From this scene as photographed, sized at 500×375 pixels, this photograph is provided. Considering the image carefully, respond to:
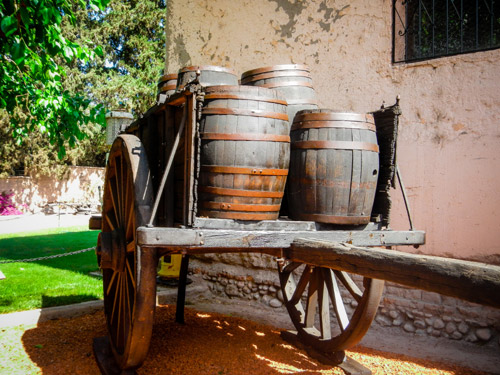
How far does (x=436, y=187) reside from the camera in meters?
4.48

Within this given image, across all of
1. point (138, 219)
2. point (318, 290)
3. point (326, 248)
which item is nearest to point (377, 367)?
point (318, 290)

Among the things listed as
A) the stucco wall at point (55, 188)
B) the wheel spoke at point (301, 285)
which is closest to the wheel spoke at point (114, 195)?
the wheel spoke at point (301, 285)

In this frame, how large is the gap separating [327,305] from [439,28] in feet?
15.3

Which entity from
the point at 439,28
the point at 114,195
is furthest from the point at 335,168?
the point at 439,28

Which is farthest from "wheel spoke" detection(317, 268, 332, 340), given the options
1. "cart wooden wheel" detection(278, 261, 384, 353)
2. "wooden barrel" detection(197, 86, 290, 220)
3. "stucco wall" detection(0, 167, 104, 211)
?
"stucco wall" detection(0, 167, 104, 211)

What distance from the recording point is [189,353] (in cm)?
352

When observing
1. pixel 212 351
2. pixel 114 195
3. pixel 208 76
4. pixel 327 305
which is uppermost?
pixel 208 76

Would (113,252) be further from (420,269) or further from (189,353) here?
(420,269)

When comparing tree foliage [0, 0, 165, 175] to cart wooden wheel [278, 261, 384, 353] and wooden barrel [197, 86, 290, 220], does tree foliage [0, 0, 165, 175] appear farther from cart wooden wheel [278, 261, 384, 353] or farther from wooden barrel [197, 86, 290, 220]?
wooden barrel [197, 86, 290, 220]

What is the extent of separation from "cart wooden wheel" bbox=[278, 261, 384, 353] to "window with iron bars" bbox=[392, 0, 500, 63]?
2.76 metres

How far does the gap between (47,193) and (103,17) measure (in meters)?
9.56

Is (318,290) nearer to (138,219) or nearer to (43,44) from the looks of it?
(138,219)

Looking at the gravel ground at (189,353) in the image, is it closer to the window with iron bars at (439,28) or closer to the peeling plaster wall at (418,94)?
the peeling plaster wall at (418,94)

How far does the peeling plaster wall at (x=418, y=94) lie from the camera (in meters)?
4.23
